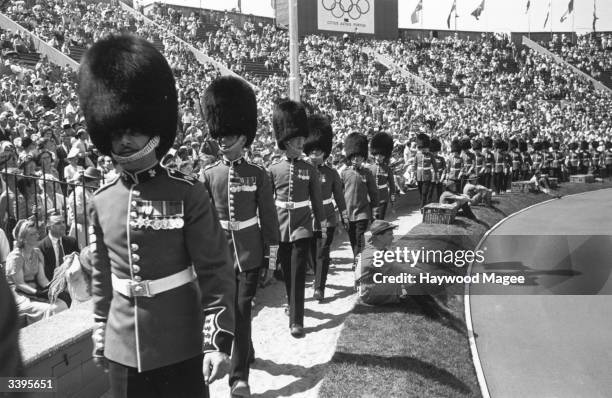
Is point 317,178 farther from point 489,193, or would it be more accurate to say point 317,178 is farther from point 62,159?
point 489,193

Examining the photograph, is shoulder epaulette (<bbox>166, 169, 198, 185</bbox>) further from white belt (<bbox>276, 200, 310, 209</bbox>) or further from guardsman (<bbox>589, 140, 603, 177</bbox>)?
guardsman (<bbox>589, 140, 603, 177</bbox>)

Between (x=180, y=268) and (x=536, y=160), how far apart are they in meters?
23.6

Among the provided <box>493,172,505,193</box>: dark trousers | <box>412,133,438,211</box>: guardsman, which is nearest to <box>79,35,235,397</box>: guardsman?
<box>412,133,438,211</box>: guardsman

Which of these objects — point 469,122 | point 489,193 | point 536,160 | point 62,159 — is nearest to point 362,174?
point 62,159

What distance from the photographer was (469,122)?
29.9 metres

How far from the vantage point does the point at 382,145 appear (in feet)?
37.2

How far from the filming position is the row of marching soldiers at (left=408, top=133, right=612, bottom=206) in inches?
553

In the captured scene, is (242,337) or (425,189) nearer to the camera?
(242,337)

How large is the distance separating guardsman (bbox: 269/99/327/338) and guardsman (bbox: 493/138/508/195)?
47.1 feet

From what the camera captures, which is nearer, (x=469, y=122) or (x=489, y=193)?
(x=489, y=193)

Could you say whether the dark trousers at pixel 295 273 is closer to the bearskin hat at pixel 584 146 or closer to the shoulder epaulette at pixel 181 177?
the shoulder epaulette at pixel 181 177

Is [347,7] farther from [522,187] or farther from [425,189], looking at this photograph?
[522,187]

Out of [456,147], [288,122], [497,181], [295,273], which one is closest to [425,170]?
[456,147]

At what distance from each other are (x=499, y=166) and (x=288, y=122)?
14.4 metres
